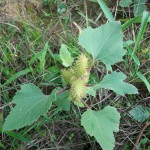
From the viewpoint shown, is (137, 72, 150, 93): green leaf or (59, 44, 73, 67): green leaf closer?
(59, 44, 73, 67): green leaf

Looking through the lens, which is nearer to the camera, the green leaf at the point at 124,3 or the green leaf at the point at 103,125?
the green leaf at the point at 103,125

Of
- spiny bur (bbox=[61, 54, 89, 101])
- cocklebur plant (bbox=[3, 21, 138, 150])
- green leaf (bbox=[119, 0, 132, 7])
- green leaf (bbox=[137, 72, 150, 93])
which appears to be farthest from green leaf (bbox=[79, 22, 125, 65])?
green leaf (bbox=[119, 0, 132, 7])

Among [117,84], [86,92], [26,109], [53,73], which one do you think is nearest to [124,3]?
[53,73]

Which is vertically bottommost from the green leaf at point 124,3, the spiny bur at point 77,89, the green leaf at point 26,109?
the green leaf at point 26,109

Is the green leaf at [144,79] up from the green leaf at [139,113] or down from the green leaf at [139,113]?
up

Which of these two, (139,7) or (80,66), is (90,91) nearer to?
(80,66)

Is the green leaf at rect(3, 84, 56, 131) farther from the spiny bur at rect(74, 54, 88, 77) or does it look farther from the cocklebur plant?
the spiny bur at rect(74, 54, 88, 77)

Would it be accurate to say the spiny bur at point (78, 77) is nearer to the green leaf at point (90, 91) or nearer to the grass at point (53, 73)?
the green leaf at point (90, 91)

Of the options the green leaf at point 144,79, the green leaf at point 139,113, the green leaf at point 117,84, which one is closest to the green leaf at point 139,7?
the green leaf at point 144,79
